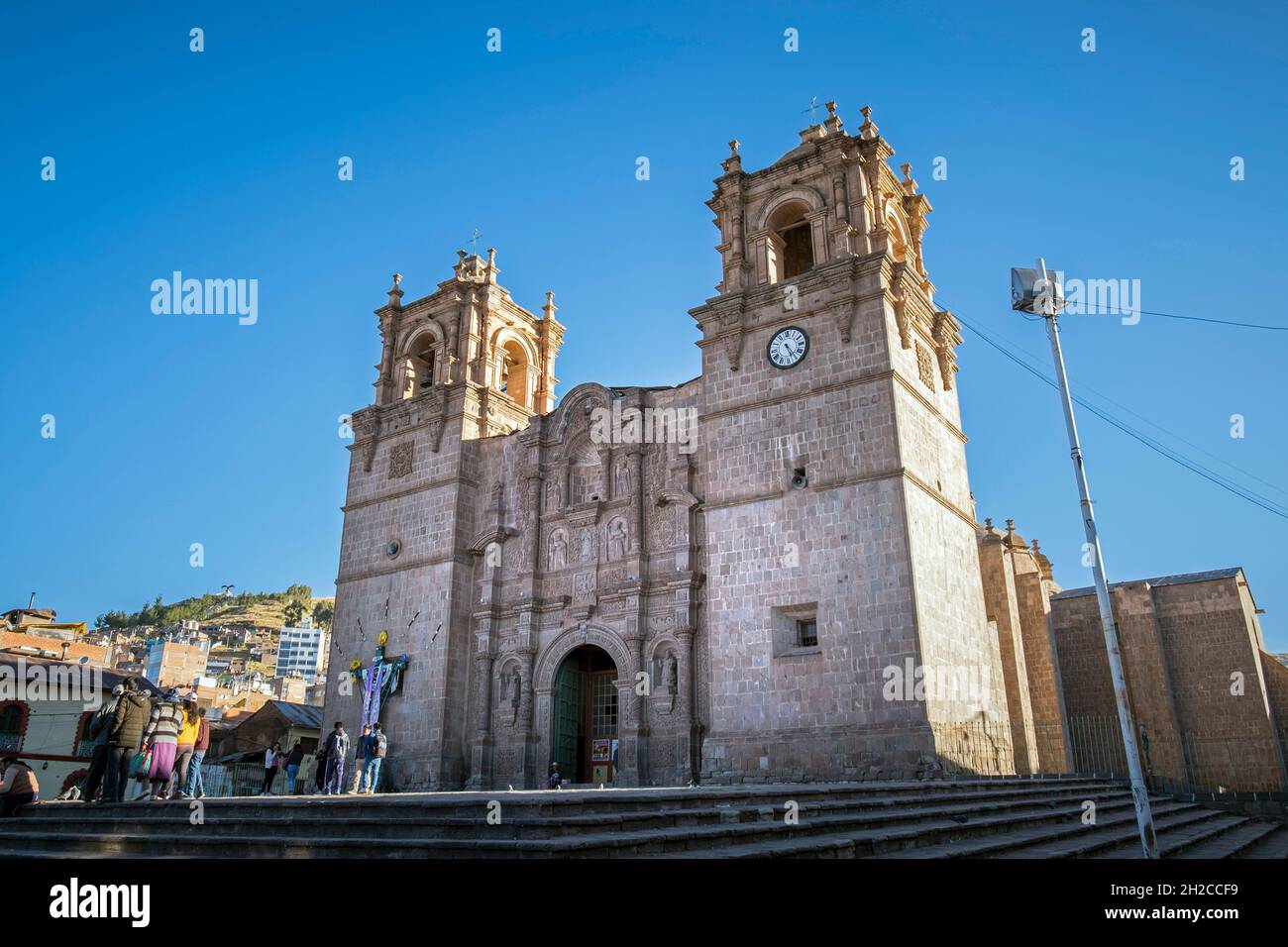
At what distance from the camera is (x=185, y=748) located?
44.1 feet

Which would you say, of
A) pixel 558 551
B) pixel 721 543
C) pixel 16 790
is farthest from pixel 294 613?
pixel 16 790

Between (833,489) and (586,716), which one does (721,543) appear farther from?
(586,716)

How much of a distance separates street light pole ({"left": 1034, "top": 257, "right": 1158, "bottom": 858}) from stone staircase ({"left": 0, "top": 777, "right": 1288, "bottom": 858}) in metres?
0.68

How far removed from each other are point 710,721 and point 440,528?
385 inches

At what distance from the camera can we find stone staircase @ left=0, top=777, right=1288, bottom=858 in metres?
6.17

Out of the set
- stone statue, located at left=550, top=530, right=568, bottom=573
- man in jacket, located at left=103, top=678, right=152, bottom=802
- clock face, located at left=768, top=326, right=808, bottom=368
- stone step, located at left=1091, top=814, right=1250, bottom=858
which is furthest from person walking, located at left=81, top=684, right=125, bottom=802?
clock face, located at left=768, top=326, right=808, bottom=368

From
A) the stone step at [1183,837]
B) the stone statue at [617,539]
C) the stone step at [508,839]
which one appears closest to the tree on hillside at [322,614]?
the stone statue at [617,539]

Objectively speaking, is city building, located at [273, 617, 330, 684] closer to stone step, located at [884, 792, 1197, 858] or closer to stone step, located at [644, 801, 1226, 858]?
stone step, located at [884, 792, 1197, 858]

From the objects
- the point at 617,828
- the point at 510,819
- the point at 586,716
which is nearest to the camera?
the point at 510,819

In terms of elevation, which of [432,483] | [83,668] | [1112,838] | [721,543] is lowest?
[1112,838]

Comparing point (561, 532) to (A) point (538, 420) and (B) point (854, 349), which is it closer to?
(A) point (538, 420)

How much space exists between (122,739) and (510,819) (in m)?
7.74

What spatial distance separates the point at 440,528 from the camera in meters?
24.3

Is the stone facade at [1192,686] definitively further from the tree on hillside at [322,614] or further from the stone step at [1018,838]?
the tree on hillside at [322,614]
